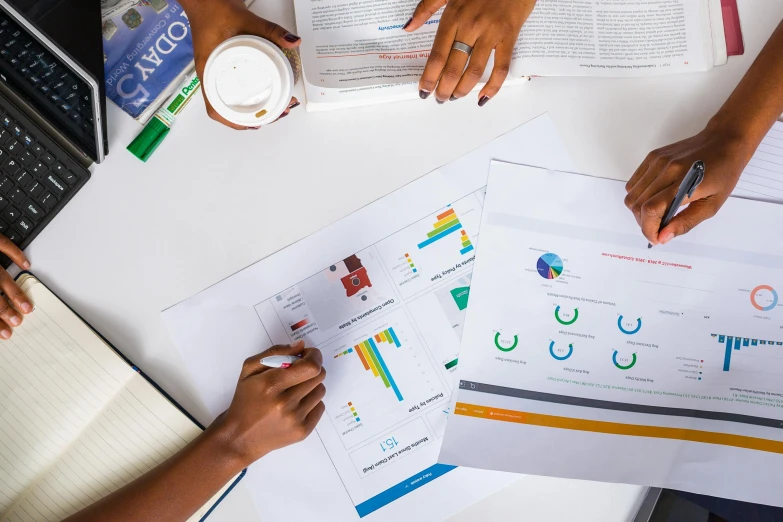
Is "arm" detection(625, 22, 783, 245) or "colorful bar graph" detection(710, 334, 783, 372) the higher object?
"arm" detection(625, 22, 783, 245)

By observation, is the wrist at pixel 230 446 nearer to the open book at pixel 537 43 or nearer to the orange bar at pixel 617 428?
the orange bar at pixel 617 428

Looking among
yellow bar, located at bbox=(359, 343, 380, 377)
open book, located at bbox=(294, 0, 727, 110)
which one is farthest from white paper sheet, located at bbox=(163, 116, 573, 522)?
open book, located at bbox=(294, 0, 727, 110)

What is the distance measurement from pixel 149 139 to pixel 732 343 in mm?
817

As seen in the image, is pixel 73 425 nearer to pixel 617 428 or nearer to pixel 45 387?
pixel 45 387

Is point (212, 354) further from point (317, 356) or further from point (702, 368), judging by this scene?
point (702, 368)

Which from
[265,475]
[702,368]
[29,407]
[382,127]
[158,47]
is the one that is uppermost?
[158,47]

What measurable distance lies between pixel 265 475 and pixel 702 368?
1.93 ft

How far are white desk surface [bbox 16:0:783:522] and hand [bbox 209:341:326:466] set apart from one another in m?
0.08

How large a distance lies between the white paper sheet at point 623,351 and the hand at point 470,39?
7.5 inches

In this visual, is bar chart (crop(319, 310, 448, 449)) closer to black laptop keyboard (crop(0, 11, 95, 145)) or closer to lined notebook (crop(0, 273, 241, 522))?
lined notebook (crop(0, 273, 241, 522))

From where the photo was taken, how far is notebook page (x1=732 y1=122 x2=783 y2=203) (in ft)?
2.57

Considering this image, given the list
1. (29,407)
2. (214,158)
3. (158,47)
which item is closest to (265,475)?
(29,407)

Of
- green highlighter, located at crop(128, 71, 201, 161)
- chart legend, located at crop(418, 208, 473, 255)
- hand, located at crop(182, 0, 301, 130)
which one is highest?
hand, located at crop(182, 0, 301, 130)

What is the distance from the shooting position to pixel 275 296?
794 millimetres
